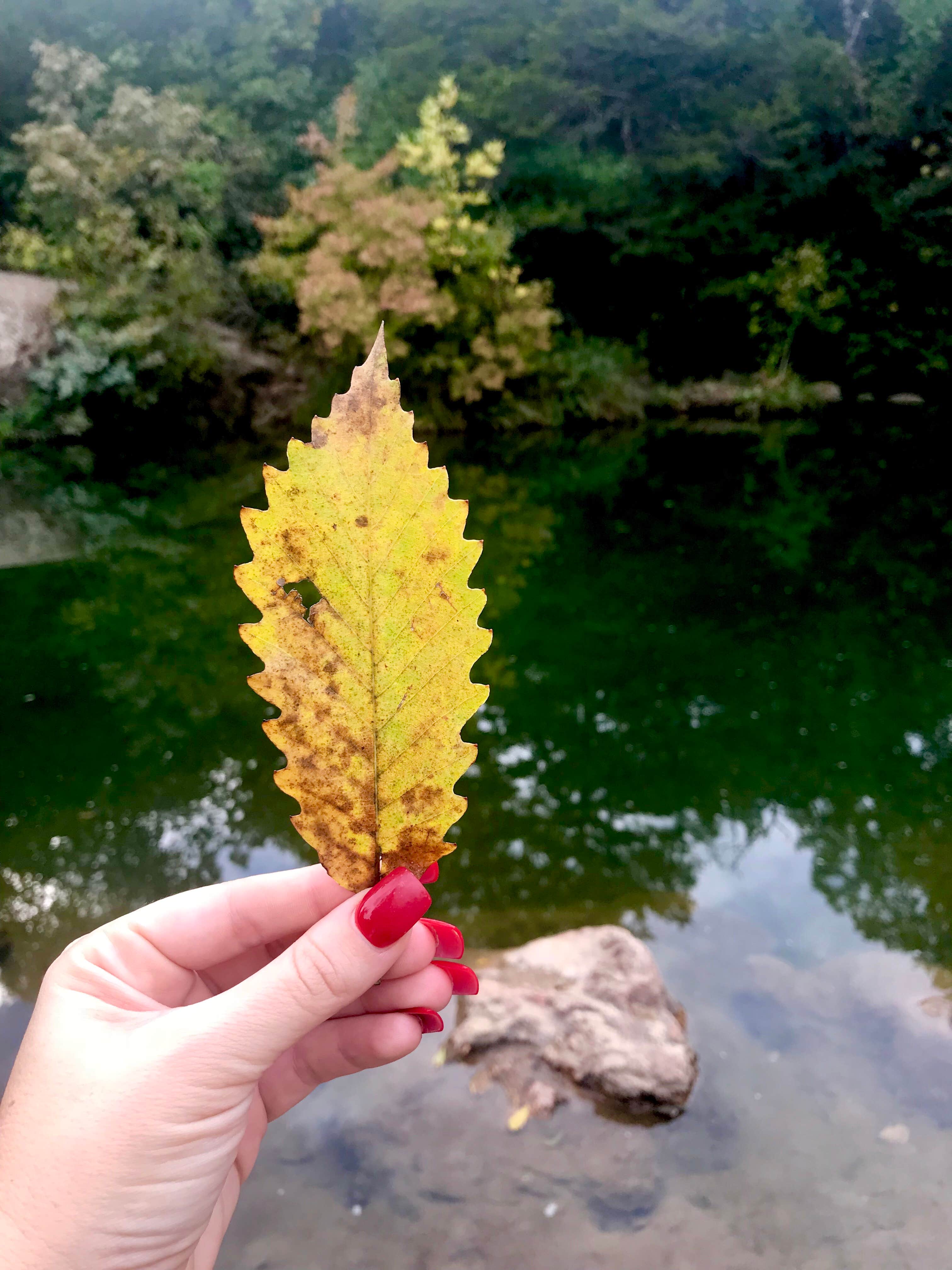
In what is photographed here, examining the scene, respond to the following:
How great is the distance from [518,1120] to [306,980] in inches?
63.3

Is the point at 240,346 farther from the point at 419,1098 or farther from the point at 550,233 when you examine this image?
the point at 419,1098

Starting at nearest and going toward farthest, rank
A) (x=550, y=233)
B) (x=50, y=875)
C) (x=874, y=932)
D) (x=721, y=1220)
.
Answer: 1. (x=721, y=1220)
2. (x=874, y=932)
3. (x=50, y=875)
4. (x=550, y=233)

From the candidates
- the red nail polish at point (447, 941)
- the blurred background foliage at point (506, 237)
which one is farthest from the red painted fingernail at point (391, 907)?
the blurred background foliage at point (506, 237)

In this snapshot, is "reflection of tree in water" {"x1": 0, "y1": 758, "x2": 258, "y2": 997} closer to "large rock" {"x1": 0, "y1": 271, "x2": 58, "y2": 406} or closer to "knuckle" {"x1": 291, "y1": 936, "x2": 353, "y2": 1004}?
"knuckle" {"x1": 291, "y1": 936, "x2": 353, "y2": 1004}

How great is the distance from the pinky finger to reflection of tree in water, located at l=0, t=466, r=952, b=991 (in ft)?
5.31

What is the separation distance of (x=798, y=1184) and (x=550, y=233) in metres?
15.8

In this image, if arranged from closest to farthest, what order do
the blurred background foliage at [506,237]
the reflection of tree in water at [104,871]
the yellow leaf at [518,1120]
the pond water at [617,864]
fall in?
the pond water at [617,864], the yellow leaf at [518,1120], the reflection of tree in water at [104,871], the blurred background foliage at [506,237]

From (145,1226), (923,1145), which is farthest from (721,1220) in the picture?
(145,1226)

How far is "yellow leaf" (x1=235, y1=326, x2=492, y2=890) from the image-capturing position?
2.48ft

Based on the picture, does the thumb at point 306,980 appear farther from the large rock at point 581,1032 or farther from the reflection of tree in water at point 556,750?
the reflection of tree in water at point 556,750

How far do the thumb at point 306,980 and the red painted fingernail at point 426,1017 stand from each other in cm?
28

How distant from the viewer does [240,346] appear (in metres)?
12.4

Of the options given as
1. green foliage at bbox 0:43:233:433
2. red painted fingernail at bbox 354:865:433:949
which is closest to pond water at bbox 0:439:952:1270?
red painted fingernail at bbox 354:865:433:949

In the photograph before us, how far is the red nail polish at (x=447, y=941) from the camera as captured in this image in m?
1.15
